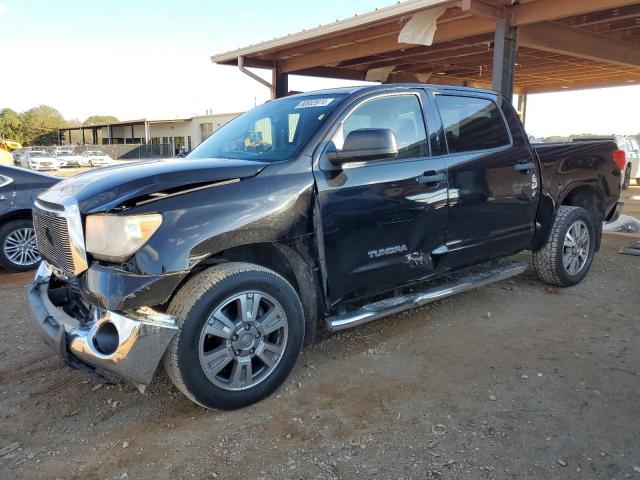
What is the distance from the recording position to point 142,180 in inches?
110

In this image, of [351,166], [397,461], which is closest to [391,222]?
[351,166]

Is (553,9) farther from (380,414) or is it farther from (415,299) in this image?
(380,414)

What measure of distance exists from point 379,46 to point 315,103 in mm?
8207

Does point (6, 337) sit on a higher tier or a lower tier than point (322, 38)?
lower

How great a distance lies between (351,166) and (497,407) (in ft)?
5.70

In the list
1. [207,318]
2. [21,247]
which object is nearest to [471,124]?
[207,318]

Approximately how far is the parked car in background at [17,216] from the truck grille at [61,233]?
11.6 feet

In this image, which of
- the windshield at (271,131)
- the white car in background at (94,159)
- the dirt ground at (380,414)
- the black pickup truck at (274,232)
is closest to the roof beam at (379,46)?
the black pickup truck at (274,232)

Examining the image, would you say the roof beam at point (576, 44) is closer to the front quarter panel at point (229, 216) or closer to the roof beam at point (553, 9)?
the roof beam at point (553, 9)

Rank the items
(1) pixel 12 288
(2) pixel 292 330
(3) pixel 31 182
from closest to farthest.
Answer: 1. (2) pixel 292 330
2. (1) pixel 12 288
3. (3) pixel 31 182

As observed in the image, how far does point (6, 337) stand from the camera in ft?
13.9

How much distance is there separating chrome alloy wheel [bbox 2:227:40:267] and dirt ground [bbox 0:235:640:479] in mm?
2544

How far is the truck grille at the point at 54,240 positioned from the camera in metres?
2.91

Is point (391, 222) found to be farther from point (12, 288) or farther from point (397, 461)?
point (12, 288)
